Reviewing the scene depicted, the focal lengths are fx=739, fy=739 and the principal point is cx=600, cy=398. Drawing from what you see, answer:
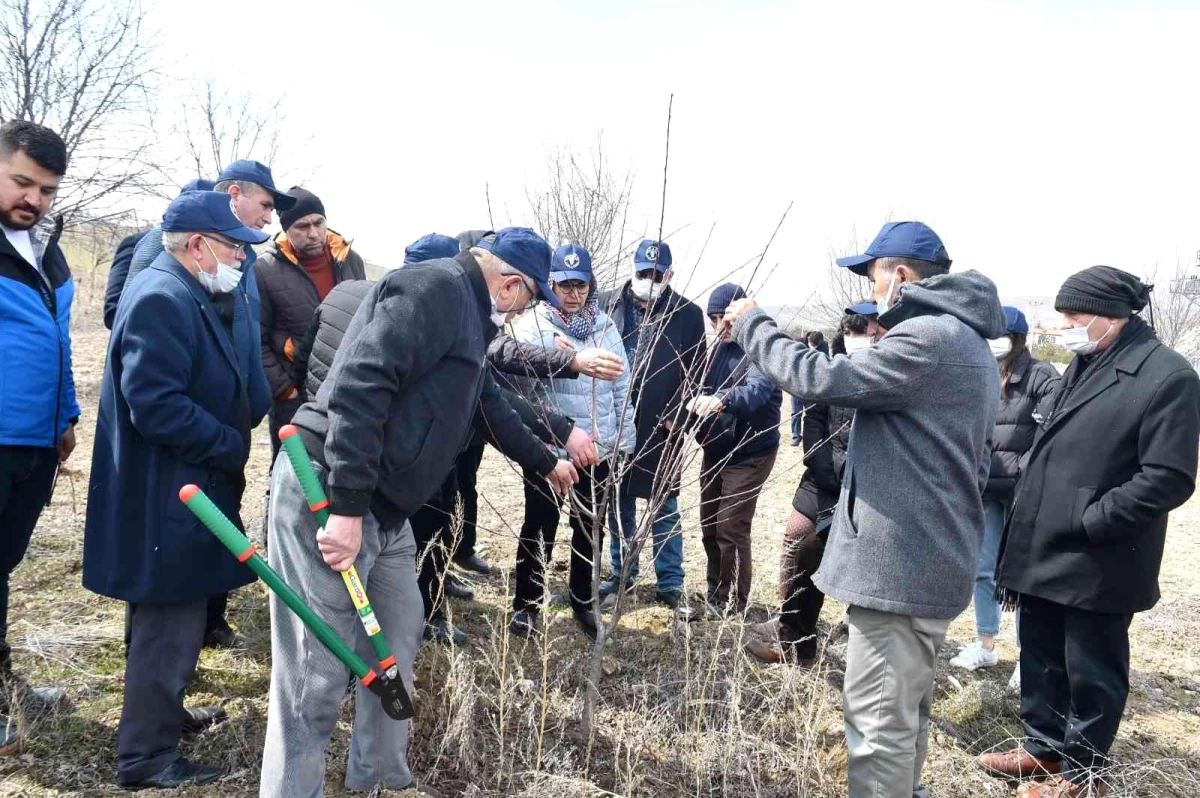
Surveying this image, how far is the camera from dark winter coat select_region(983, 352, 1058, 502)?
4.11 metres

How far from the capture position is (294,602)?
2119mm

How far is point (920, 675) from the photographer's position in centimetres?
244

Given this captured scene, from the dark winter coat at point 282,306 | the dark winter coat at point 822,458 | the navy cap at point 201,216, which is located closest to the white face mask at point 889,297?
the dark winter coat at point 822,458

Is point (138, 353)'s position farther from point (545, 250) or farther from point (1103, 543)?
point (1103, 543)

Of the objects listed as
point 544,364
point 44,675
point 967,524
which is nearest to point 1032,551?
point 967,524

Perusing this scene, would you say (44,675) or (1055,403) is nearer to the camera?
(44,675)

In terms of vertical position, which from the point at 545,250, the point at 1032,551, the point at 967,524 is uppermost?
the point at 545,250

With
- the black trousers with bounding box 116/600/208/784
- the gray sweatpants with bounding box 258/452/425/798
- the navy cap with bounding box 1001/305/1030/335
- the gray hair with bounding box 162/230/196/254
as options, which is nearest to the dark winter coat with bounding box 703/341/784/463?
the navy cap with bounding box 1001/305/1030/335

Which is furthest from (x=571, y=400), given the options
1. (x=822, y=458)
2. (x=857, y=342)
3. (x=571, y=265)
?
(x=857, y=342)

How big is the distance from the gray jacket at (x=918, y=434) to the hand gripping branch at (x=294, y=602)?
1.47 meters

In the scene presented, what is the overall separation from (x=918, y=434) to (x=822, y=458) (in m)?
1.31

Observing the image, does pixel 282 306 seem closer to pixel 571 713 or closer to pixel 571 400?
pixel 571 400

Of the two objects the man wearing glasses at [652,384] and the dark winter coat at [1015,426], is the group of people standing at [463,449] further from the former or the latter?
the man wearing glasses at [652,384]

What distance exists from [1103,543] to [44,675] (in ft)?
14.5
